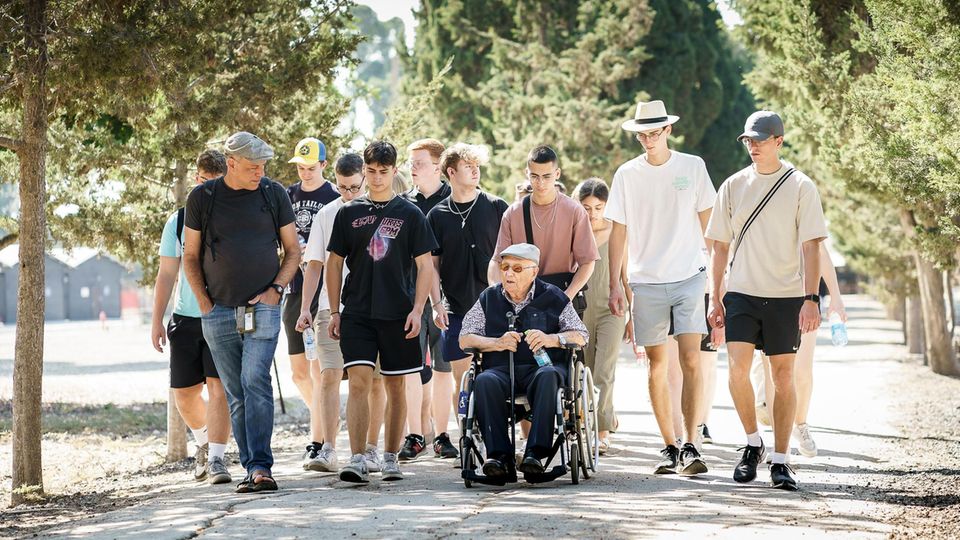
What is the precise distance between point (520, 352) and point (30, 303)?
154 inches

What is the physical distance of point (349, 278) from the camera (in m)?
8.47

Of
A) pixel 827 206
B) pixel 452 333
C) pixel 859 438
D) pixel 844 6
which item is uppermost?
pixel 844 6

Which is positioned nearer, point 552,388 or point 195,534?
point 195,534

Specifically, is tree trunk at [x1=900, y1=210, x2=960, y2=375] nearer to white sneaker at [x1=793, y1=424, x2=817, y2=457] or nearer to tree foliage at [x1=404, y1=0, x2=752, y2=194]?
tree foliage at [x1=404, y1=0, x2=752, y2=194]

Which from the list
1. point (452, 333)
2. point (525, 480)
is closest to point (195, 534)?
point (525, 480)

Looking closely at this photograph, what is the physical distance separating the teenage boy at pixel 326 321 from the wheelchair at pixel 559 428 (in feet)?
3.80

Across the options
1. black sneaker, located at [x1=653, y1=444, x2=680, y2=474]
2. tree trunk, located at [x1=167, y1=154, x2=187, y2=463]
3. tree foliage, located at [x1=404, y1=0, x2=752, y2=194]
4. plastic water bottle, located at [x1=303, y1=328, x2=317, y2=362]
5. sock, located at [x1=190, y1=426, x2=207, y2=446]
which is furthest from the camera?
tree foliage, located at [x1=404, y1=0, x2=752, y2=194]

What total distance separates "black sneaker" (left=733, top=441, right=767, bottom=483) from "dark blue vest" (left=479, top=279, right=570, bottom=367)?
130 cm

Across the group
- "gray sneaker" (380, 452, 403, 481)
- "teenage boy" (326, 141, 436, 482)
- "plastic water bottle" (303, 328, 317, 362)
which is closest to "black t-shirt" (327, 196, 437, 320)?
"teenage boy" (326, 141, 436, 482)

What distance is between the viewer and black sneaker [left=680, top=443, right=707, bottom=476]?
27.4 feet

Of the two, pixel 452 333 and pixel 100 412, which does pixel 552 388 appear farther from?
pixel 100 412

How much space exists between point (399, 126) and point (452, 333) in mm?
6274

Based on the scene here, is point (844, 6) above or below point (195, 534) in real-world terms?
above

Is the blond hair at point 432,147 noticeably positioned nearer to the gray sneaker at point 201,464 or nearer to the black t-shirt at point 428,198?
the black t-shirt at point 428,198
